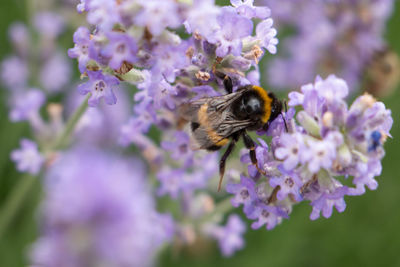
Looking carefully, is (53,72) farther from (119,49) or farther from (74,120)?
(119,49)

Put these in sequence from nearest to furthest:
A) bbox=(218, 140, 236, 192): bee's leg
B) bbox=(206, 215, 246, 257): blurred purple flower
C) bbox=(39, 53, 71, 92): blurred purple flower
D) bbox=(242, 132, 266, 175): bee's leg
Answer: bbox=(242, 132, 266, 175): bee's leg < bbox=(218, 140, 236, 192): bee's leg < bbox=(206, 215, 246, 257): blurred purple flower < bbox=(39, 53, 71, 92): blurred purple flower

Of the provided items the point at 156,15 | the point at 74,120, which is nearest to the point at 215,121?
the point at 74,120

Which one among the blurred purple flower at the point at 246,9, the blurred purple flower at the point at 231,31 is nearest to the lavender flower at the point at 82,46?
the blurred purple flower at the point at 231,31

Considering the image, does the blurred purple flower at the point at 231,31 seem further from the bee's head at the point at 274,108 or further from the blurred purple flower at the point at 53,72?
the blurred purple flower at the point at 53,72

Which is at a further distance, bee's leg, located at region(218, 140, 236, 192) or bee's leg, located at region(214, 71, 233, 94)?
bee's leg, located at region(218, 140, 236, 192)

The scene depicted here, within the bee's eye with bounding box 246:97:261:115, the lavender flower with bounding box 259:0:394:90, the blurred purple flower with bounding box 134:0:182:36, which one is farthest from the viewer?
the lavender flower with bounding box 259:0:394:90

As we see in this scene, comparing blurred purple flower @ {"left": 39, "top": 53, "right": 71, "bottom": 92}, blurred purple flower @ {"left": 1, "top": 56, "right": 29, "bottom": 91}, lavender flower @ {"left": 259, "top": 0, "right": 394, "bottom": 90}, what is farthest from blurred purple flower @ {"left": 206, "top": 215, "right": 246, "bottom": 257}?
blurred purple flower @ {"left": 1, "top": 56, "right": 29, "bottom": 91}

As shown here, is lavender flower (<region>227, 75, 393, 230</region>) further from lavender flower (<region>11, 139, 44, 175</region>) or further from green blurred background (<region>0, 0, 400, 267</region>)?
green blurred background (<region>0, 0, 400, 267</region>)
